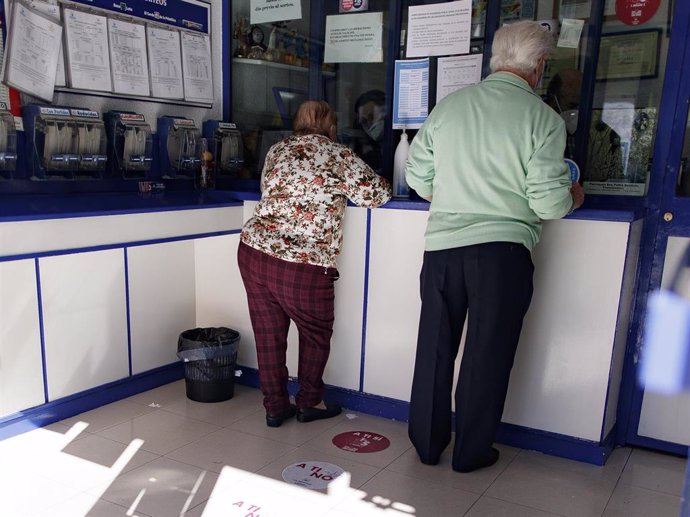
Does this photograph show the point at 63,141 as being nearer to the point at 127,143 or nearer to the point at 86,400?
the point at 127,143

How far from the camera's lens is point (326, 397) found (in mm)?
3049

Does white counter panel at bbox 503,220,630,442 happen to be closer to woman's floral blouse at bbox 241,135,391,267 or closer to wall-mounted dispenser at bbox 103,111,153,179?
woman's floral blouse at bbox 241,135,391,267

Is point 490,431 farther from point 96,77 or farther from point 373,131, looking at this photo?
point 96,77

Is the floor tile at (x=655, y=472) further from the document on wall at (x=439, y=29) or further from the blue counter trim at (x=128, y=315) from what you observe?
the blue counter trim at (x=128, y=315)

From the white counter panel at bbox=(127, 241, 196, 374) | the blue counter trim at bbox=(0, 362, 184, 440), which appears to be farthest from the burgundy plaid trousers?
the blue counter trim at bbox=(0, 362, 184, 440)

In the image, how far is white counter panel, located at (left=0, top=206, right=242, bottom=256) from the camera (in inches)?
84.0

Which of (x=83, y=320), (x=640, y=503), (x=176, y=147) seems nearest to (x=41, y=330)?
(x=83, y=320)

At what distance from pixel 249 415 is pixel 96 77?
173cm

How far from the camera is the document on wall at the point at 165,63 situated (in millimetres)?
3092

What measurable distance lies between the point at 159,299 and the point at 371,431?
1.29m

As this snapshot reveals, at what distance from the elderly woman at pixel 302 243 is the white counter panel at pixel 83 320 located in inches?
26.8

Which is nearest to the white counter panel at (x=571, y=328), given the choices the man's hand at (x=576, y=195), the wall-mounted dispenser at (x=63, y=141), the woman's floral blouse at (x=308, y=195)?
the man's hand at (x=576, y=195)

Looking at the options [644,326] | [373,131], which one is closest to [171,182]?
[373,131]

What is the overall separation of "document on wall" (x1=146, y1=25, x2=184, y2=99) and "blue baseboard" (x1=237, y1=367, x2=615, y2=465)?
5.69ft
